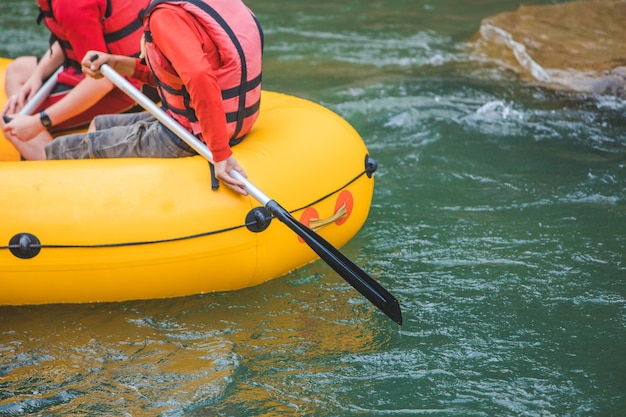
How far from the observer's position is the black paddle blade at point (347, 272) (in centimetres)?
288

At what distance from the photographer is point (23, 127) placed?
11.3 ft

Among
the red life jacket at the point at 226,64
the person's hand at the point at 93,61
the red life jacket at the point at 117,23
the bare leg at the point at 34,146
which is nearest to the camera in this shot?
the red life jacket at the point at 226,64

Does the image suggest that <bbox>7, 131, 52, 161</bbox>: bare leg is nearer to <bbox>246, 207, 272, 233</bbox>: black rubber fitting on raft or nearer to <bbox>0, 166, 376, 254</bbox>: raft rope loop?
<bbox>0, 166, 376, 254</bbox>: raft rope loop

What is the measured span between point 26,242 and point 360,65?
3618 millimetres

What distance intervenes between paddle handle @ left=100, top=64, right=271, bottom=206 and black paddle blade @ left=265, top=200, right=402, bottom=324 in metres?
0.08

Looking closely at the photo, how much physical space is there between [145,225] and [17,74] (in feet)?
4.62

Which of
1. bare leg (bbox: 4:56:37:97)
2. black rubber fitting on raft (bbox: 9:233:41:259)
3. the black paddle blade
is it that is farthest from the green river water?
bare leg (bbox: 4:56:37:97)

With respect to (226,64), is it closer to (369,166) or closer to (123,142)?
(123,142)

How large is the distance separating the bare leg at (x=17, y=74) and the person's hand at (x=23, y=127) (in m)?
0.44

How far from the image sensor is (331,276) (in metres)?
3.41

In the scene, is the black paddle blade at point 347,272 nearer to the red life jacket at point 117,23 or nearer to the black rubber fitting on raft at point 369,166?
the black rubber fitting on raft at point 369,166

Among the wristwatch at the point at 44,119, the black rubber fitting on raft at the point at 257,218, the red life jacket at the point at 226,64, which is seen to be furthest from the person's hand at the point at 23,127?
the black rubber fitting on raft at the point at 257,218

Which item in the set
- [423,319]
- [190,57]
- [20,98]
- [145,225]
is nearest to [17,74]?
[20,98]

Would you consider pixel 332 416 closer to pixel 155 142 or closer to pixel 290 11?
pixel 155 142
